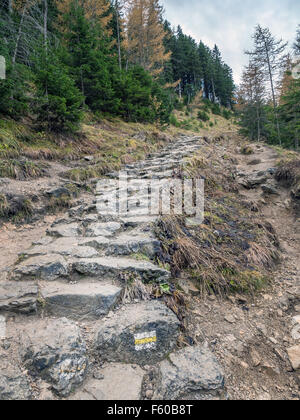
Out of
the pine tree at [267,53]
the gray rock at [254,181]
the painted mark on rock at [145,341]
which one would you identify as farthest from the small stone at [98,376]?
the pine tree at [267,53]

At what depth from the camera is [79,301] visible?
2129mm

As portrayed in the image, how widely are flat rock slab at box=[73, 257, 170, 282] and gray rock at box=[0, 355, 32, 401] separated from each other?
3.58ft

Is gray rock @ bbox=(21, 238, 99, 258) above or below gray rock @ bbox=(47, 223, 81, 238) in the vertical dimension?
below

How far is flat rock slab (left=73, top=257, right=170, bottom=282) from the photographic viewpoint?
2.55m

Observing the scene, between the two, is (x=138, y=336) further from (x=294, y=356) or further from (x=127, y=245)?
(x=294, y=356)

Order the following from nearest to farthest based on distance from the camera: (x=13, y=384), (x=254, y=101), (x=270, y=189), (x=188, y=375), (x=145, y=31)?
(x=13, y=384)
(x=188, y=375)
(x=270, y=189)
(x=254, y=101)
(x=145, y=31)

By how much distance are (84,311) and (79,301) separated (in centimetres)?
11

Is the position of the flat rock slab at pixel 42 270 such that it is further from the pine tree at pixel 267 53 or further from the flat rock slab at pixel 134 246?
the pine tree at pixel 267 53

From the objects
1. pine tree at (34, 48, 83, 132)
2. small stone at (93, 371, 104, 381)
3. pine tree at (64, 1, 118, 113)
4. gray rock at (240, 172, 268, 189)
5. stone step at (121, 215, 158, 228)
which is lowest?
small stone at (93, 371, 104, 381)

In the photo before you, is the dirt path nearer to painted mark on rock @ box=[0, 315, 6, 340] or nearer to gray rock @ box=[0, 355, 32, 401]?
gray rock @ box=[0, 355, 32, 401]

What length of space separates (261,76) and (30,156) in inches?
719

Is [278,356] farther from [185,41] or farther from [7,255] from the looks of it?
[185,41]

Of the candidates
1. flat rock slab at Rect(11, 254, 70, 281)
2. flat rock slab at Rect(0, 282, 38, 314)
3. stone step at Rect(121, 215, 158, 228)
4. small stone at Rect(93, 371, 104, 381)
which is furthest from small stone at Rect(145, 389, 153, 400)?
stone step at Rect(121, 215, 158, 228)

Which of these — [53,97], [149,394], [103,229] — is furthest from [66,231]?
[53,97]
